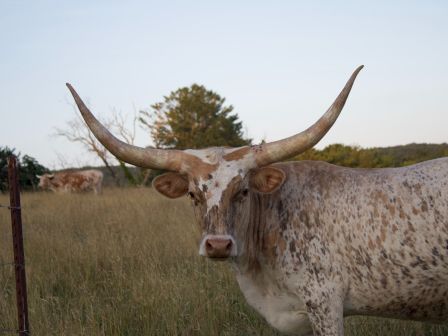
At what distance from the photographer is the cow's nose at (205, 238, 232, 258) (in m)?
2.90

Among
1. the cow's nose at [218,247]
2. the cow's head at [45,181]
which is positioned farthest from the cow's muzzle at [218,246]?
the cow's head at [45,181]

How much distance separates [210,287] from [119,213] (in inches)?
196

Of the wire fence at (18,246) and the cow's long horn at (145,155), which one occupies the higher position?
the cow's long horn at (145,155)

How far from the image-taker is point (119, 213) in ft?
32.2

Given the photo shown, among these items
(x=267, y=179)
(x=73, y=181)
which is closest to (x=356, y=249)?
(x=267, y=179)

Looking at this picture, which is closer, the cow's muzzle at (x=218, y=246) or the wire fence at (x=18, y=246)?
the cow's muzzle at (x=218, y=246)

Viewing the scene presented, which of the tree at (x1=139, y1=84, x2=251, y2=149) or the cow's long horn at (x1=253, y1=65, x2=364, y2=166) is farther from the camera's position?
the tree at (x1=139, y1=84, x2=251, y2=149)

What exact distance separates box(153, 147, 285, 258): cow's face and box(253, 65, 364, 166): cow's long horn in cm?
8

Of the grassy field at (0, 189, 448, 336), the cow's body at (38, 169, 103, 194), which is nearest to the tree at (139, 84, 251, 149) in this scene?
the cow's body at (38, 169, 103, 194)

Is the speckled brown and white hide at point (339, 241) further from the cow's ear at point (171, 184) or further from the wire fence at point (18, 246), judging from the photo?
the wire fence at point (18, 246)

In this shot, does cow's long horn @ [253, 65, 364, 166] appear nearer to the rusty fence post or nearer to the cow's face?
the cow's face

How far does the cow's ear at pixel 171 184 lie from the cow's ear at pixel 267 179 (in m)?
0.50

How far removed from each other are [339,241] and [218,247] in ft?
2.79

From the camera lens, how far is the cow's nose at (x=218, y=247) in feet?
9.52
